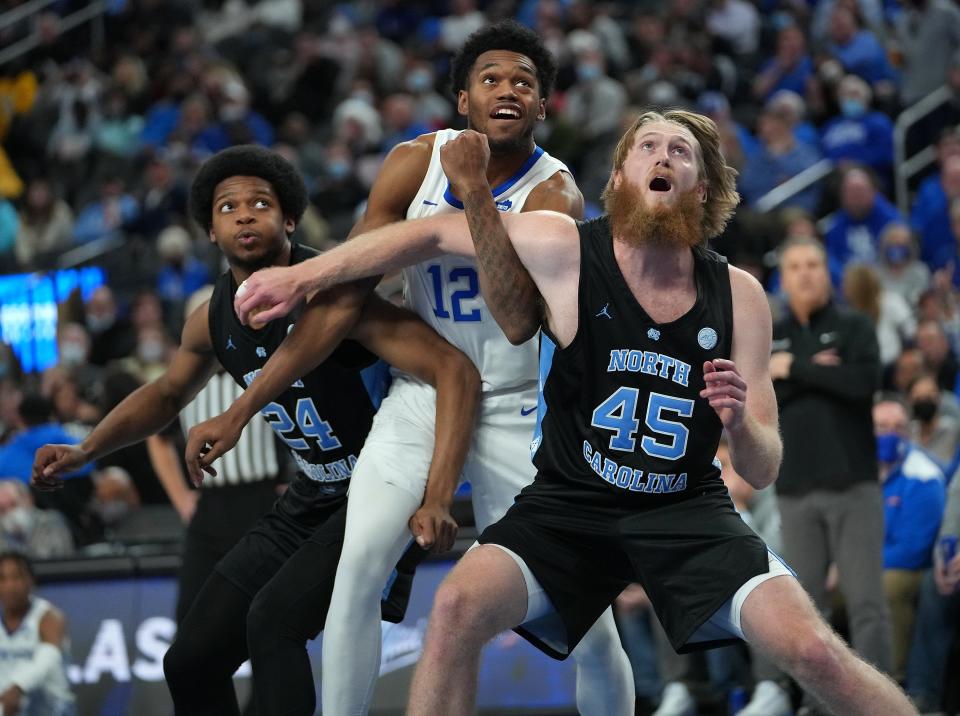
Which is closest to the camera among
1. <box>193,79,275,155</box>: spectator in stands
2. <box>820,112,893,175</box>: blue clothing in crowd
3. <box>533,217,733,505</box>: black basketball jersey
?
<box>533,217,733,505</box>: black basketball jersey

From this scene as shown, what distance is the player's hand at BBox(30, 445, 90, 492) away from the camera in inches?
223

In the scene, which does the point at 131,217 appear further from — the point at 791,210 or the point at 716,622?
the point at 716,622

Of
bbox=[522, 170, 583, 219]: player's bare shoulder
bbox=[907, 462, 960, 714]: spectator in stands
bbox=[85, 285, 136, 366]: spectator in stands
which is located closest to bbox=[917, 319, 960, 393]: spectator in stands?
bbox=[907, 462, 960, 714]: spectator in stands

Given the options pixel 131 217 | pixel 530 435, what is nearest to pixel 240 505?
pixel 530 435

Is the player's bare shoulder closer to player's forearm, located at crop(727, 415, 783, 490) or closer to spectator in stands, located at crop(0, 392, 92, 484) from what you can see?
player's forearm, located at crop(727, 415, 783, 490)

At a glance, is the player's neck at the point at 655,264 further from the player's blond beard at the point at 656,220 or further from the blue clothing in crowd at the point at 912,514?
the blue clothing in crowd at the point at 912,514

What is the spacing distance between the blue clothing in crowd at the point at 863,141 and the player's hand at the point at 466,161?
28.8ft

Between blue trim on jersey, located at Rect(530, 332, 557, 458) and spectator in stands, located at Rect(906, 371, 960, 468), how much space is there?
15.8 ft

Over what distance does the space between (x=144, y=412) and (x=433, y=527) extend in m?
1.37

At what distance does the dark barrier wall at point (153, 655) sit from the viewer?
8.40 metres

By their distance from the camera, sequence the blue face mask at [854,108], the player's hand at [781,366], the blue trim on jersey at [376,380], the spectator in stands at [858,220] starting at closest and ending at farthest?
the blue trim on jersey at [376,380] < the player's hand at [781,366] < the spectator in stands at [858,220] < the blue face mask at [854,108]

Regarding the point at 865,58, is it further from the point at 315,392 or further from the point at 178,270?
the point at 315,392

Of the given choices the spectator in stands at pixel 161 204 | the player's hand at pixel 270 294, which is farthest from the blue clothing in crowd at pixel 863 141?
the player's hand at pixel 270 294

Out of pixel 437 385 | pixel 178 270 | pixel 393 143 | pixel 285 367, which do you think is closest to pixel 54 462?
pixel 285 367
